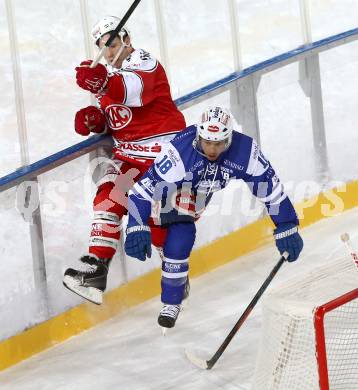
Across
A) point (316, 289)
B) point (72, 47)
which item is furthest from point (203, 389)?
point (72, 47)

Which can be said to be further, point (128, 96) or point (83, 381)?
point (128, 96)

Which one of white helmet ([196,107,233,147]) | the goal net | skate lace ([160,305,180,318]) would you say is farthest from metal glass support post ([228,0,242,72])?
the goal net

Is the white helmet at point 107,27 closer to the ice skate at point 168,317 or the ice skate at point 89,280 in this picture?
the ice skate at point 89,280

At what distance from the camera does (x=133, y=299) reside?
584 centimetres

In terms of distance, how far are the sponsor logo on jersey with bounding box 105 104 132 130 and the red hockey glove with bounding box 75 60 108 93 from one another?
345 mm

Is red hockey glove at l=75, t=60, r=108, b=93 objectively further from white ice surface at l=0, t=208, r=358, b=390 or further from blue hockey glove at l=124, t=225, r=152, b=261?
white ice surface at l=0, t=208, r=358, b=390

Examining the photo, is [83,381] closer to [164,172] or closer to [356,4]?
[164,172]

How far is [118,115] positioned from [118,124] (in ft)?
0.17

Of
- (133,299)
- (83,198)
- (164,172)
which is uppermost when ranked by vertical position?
(164,172)

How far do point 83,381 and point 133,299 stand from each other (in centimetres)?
91

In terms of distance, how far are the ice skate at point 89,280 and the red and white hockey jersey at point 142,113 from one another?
0.57 meters

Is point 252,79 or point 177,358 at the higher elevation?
point 252,79

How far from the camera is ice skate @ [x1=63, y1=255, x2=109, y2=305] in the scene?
5.20 m

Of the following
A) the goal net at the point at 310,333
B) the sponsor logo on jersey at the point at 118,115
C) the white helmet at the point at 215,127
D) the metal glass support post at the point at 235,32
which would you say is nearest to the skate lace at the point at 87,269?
the sponsor logo on jersey at the point at 118,115
